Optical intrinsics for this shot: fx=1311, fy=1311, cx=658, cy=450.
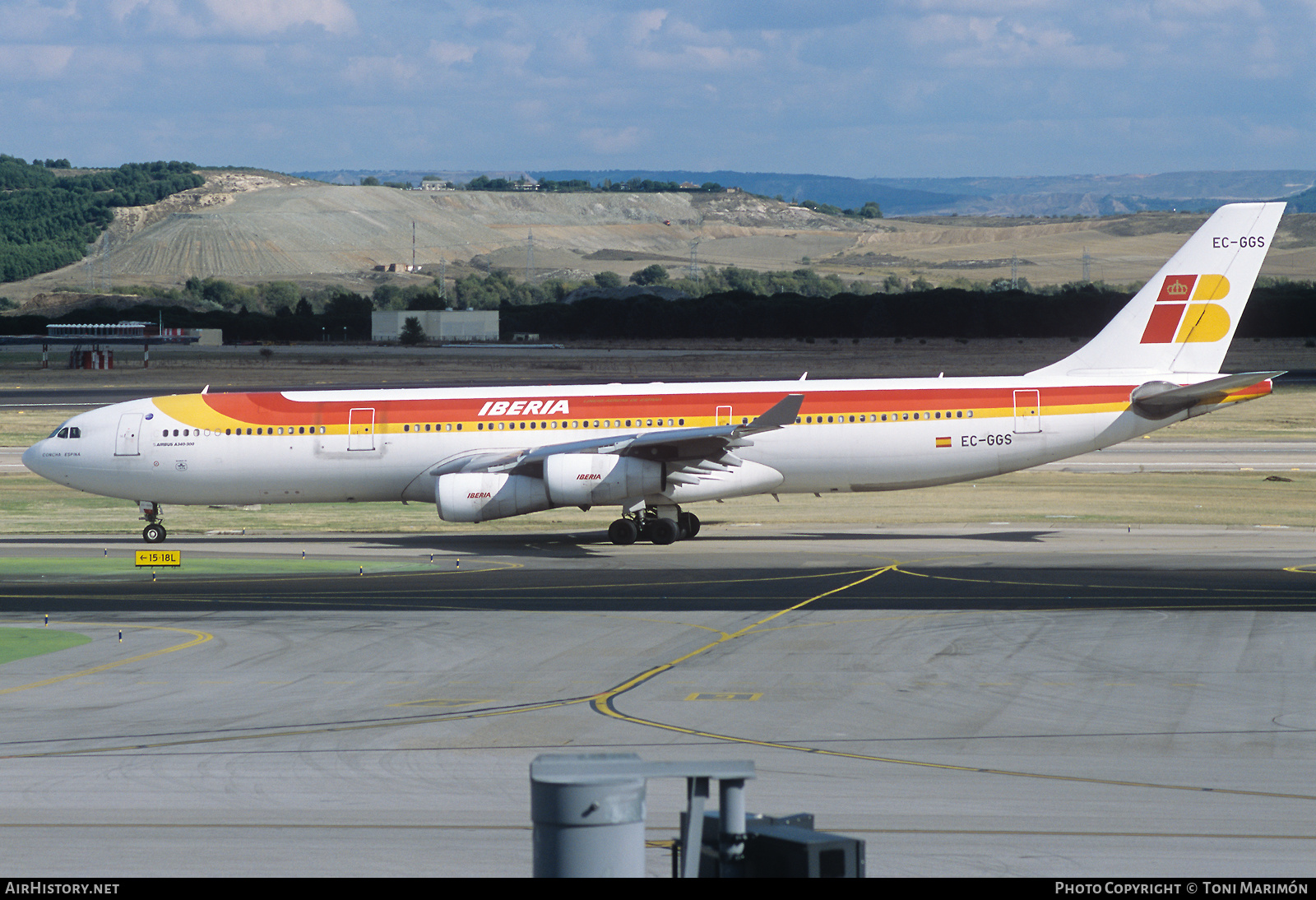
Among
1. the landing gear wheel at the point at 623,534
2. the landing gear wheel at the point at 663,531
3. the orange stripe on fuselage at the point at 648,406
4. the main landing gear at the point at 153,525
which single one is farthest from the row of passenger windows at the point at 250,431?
the landing gear wheel at the point at 663,531

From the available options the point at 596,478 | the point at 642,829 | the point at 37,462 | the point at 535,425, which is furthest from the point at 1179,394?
the point at 642,829

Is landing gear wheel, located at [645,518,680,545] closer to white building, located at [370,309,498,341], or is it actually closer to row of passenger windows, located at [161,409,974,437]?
row of passenger windows, located at [161,409,974,437]

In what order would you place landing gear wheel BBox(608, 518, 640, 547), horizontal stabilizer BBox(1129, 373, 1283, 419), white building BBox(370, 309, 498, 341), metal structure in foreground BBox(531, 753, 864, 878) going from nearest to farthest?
metal structure in foreground BBox(531, 753, 864, 878) < horizontal stabilizer BBox(1129, 373, 1283, 419) < landing gear wheel BBox(608, 518, 640, 547) < white building BBox(370, 309, 498, 341)

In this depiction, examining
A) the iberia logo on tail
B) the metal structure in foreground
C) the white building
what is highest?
the white building

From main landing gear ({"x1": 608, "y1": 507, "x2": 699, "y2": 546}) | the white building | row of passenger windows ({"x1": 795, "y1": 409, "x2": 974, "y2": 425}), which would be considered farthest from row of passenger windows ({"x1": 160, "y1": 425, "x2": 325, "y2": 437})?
the white building

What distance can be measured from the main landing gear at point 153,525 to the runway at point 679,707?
474 cm

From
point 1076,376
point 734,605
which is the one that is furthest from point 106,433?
point 1076,376

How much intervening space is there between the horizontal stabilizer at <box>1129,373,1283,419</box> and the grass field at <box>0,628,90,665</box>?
25.9 meters

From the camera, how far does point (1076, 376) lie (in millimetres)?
35562

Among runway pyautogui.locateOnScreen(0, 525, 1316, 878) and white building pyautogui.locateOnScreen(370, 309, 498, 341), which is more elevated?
white building pyautogui.locateOnScreen(370, 309, 498, 341)

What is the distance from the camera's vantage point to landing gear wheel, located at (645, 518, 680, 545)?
3522 centimetres

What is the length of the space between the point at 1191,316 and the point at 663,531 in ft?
50.8

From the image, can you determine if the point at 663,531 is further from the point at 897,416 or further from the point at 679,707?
the point at 679,707

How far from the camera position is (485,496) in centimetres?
3322
